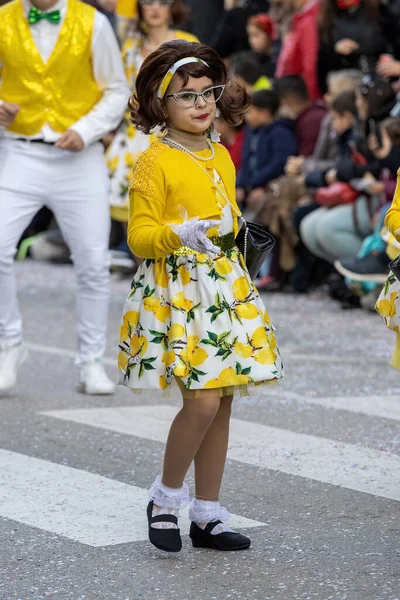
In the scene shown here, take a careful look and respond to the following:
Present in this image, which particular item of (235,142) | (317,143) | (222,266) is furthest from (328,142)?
(222,266)

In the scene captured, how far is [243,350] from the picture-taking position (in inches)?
162

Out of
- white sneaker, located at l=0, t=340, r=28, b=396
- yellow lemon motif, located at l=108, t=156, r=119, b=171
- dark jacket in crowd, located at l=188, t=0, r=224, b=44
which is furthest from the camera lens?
dark jacket in crowd, located at l=188, t=0, r=224, b=44

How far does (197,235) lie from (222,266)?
336 mm

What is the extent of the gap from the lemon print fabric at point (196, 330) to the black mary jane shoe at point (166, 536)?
400 mm

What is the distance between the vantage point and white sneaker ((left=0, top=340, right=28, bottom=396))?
679 cm

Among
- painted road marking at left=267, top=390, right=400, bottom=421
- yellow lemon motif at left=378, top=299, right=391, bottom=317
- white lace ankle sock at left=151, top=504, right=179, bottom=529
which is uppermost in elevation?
yellow lemon motif at left=378, top=299, right=391, bottom=317

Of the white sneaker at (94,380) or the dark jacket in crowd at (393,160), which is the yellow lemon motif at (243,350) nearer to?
the white sneaker at (94,380)

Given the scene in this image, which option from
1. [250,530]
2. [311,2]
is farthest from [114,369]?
[311,2]

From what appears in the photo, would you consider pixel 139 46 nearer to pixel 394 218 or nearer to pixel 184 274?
pixel 394 218

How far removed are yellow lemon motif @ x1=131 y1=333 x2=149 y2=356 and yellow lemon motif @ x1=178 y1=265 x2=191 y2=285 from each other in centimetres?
22

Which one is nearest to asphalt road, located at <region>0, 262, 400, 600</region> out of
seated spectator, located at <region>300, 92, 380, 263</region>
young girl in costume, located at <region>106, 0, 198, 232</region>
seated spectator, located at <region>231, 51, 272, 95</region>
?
young girl in costume, located at <region>106, 0, 198, 232</region>

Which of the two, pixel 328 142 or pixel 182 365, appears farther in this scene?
pixel 328 142

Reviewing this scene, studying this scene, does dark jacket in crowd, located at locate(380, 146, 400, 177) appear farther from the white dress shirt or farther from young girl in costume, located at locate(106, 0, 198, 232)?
the white dress shirt

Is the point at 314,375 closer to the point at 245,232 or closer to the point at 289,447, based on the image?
the point at 289,447
